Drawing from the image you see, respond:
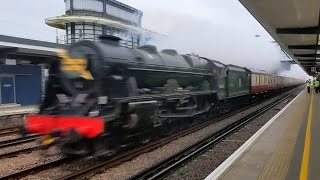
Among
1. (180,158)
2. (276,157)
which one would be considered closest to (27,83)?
(180,158)

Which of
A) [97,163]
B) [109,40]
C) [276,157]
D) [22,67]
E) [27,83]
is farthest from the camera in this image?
[27,83]

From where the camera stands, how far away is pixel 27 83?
23.8 meters

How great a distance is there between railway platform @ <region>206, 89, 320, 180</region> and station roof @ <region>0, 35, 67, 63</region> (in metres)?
11.4

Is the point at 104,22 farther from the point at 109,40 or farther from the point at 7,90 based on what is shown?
the point at 109,40

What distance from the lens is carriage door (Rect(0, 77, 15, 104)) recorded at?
22.0m

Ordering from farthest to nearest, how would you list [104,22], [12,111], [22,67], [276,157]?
[22,67], [104,22], [12,111], [276,157]

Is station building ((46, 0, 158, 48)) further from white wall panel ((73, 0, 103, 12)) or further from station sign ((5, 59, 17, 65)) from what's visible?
station sign ((5, 59, 17, 65))

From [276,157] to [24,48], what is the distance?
1511 cm

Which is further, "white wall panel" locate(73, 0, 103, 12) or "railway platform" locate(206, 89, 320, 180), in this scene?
"white wall panel" locate(73, 0, 103, 12)

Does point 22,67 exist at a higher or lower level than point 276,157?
higher

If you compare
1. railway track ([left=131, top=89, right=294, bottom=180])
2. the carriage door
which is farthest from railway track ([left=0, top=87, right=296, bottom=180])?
the carriage door

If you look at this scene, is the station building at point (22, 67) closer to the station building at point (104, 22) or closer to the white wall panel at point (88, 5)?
the station building at point (104, 22)

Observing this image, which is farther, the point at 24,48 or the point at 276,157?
the point at 24,48

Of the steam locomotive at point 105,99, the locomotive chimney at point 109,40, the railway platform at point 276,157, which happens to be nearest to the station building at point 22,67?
the steam locomotive at point 105,99
